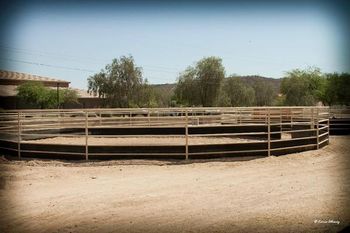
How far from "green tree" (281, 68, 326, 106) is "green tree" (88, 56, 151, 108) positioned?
14.3m

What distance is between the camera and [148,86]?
135 feet

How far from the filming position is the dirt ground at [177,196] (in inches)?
151

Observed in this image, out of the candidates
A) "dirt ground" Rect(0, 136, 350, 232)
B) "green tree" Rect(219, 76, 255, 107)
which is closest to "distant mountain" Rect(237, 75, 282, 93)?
"green tree" Rect(219, 76, 255, 107)

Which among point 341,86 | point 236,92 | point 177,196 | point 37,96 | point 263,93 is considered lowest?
point 177,196

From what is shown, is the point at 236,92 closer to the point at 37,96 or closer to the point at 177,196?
the point at 37,96

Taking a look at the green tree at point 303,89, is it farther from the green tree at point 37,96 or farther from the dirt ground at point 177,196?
the dirt ground at point 177,196

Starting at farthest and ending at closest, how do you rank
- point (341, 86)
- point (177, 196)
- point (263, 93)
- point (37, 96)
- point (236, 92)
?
1. point (263, 93)
2. point (236, 92)
3. point (37, 96)
4. point (177, 196)
5. point (341, 86)

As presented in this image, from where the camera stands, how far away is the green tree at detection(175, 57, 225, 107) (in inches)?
1666

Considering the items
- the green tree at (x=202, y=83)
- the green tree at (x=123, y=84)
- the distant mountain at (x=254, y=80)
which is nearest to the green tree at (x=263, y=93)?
the distant mountain at (x=254, y=80)

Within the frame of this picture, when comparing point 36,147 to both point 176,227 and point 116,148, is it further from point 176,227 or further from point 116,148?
point 176,227

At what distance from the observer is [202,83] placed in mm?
44094

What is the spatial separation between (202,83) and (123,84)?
29.6 feet

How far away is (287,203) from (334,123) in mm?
12461

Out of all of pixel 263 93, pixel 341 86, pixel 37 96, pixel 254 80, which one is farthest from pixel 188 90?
pixel 341 86
